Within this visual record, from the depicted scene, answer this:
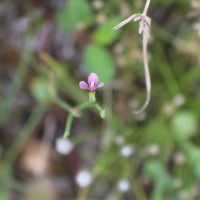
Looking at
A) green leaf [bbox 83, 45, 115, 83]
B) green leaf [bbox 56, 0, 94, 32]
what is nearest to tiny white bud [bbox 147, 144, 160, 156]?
green leaf [bbox 83, 45, 115, 83]

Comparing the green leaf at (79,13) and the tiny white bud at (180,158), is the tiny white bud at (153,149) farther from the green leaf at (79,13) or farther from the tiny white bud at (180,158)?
the green leaf at (79,13)

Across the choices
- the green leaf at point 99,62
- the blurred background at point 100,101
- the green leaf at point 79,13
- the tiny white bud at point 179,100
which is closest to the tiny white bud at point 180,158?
the blurred background at point 100,101

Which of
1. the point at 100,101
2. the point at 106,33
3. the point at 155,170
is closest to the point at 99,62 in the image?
the point at 106,33

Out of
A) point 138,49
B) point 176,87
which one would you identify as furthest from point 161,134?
point 138,49

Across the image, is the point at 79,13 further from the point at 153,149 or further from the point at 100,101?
the point at 153,149

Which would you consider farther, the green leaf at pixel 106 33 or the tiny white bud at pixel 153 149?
the tiny white bud at pixel 153 149

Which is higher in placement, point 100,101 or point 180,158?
point 100,101

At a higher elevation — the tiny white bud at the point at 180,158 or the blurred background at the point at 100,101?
the blurred background at the point at 100,101

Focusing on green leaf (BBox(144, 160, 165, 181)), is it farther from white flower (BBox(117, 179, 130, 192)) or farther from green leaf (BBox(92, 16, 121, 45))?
green leaf (BBox(92, 16, 121, 45))
